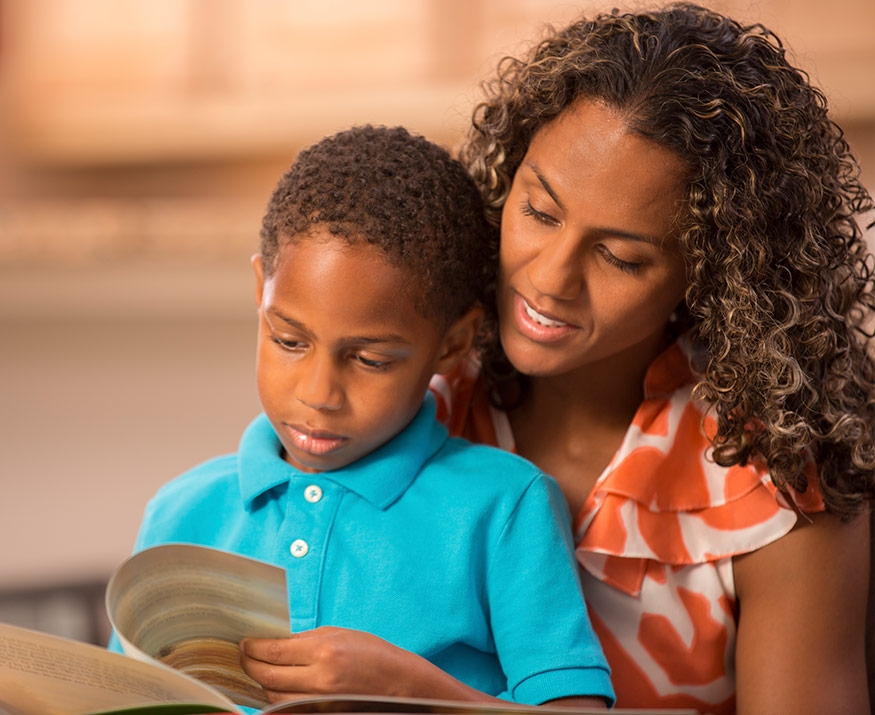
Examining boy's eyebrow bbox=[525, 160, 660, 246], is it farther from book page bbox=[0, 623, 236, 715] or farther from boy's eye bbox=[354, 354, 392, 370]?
book page bbox=[0, 623, 236, 715]

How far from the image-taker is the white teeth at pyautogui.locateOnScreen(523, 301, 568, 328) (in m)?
1.15

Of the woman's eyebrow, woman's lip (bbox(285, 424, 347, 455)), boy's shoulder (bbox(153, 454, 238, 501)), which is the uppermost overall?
the woman's eyebrow

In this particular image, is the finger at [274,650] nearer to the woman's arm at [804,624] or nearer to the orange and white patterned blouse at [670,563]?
the orange and white patterned blouse at [670,563]

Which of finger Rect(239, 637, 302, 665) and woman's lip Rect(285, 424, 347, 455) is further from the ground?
woman's lip Rect(285, 424, 347, 455)

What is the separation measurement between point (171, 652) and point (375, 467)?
0.90ft

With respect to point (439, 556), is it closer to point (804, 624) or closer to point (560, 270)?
→ point (560, 270)

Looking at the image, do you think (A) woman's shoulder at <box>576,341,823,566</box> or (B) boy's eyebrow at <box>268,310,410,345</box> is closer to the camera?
(B) boy's eyebrow at <box>268,310,410,345</box>

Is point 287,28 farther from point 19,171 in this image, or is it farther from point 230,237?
point 19,171

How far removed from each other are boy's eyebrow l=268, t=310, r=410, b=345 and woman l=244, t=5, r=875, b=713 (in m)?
0.16

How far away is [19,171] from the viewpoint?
3.05 m

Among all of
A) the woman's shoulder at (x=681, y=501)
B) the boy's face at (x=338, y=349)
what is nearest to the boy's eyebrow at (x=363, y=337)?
the boy's face at (x=338, y=349)

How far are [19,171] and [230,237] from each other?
0.66 m

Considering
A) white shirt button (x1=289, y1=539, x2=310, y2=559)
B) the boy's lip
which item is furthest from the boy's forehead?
white shirt button (x1=289, y1=539, x2=310, y2=559)

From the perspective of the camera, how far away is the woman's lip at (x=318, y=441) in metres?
1.07
